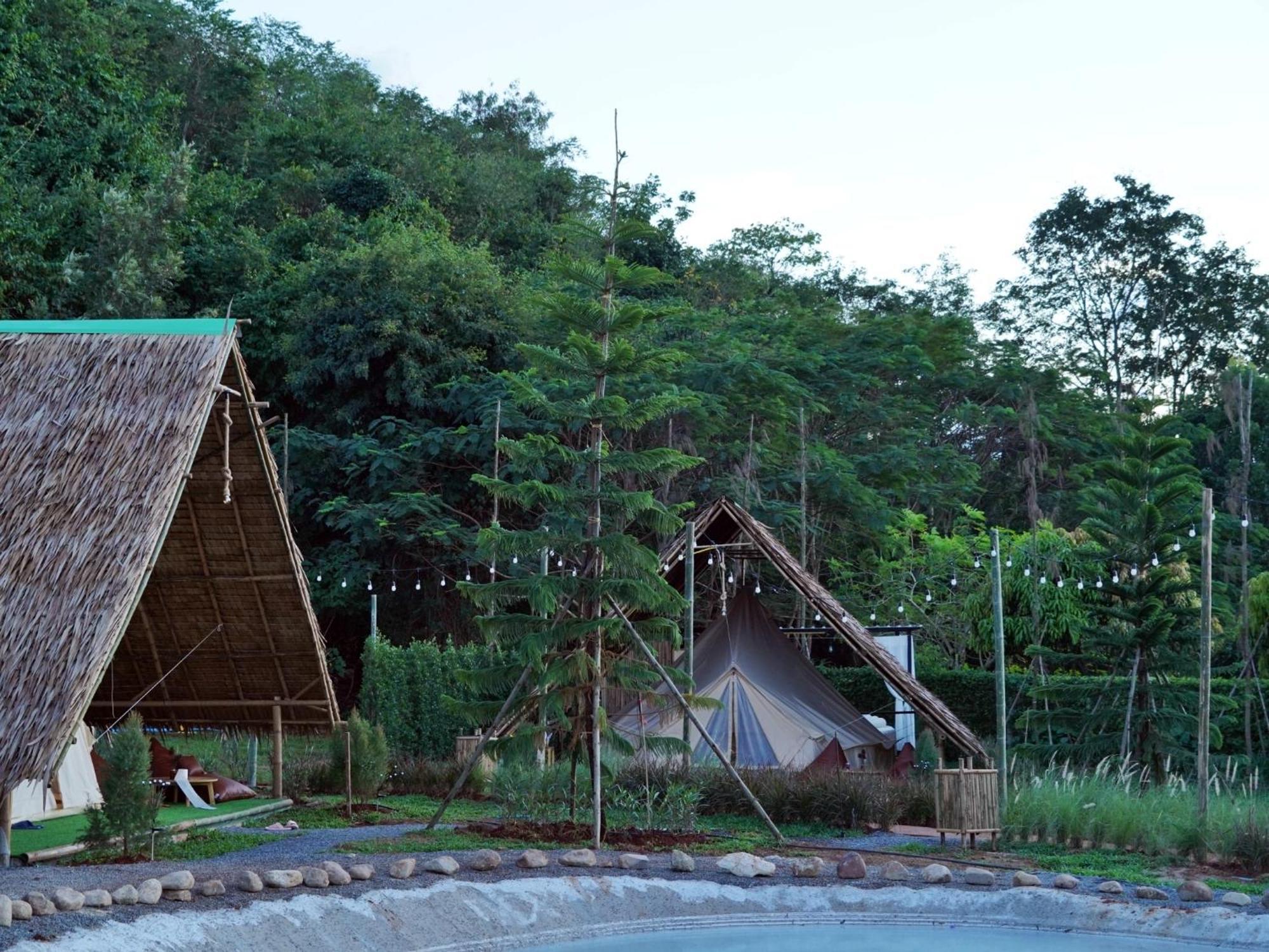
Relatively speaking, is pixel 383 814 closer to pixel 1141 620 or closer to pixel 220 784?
pixel 220 784

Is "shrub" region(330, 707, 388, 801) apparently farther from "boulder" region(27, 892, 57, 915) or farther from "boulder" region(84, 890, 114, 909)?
"boulder" region(27, 892, 57, 915)

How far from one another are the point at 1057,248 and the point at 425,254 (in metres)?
13.4

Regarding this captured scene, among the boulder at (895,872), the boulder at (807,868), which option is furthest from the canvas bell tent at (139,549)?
the boulder at (895,872)

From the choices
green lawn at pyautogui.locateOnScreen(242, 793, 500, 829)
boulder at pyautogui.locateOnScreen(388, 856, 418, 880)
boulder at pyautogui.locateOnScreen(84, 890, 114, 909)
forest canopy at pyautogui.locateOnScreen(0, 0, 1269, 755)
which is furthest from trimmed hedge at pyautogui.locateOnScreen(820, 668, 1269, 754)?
boulder at pyautogui.locateOnScreen(84, 890, 114, 909)

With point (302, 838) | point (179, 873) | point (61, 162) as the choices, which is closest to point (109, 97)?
point (61, 162)

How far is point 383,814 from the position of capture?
11531mm

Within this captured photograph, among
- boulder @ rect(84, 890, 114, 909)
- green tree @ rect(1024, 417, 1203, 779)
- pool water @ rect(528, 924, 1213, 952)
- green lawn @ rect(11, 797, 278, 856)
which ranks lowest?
pool water @ rect(528, 924, 1213, 952)

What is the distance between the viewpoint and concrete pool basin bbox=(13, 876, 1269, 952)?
690 centimetres

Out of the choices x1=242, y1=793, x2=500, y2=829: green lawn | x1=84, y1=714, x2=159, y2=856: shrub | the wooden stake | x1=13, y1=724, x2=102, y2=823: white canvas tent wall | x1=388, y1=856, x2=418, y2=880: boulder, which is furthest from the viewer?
the wooden stake

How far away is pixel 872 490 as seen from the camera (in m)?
21.0

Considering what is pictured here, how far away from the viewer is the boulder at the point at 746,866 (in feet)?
28.2

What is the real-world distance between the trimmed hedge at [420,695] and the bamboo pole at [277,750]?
2518 millimetres

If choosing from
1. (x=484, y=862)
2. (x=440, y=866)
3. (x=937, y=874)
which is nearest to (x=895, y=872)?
(x=937, y=874)

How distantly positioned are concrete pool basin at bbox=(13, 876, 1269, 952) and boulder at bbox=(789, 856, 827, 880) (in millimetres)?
307
